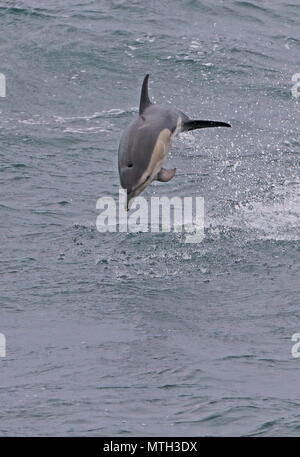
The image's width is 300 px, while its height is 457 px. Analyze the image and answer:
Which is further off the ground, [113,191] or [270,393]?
[113,191]

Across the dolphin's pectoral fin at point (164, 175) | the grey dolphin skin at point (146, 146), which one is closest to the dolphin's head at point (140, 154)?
the grey dolphin skin at point (146, 146)

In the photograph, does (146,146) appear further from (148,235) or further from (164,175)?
(148,235)

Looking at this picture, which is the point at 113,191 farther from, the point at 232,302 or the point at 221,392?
the point at 221,392

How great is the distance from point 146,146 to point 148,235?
23.9 feet

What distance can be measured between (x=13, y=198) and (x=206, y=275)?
4.01 m

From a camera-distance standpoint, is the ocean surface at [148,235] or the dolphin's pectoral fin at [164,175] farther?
the ocean surface at [148,235]

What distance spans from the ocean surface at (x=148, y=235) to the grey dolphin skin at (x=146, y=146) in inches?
101

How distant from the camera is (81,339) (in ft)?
44.0

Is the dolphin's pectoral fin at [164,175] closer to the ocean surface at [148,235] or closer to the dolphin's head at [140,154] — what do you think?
the dolphin's head at [140,154]

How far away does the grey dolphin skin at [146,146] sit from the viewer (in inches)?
362

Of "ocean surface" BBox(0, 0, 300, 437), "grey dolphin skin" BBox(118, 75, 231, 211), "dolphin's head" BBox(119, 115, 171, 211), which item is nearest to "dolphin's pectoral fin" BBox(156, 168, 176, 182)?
"grey dolphin skin" BBox(118, 75, 231, 211)

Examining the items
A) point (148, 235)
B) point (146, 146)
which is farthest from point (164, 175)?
point (148, 235)

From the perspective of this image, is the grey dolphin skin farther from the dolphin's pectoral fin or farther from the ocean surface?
the ocean surface

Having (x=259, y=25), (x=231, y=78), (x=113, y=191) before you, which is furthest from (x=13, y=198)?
(x=259, y=25)
